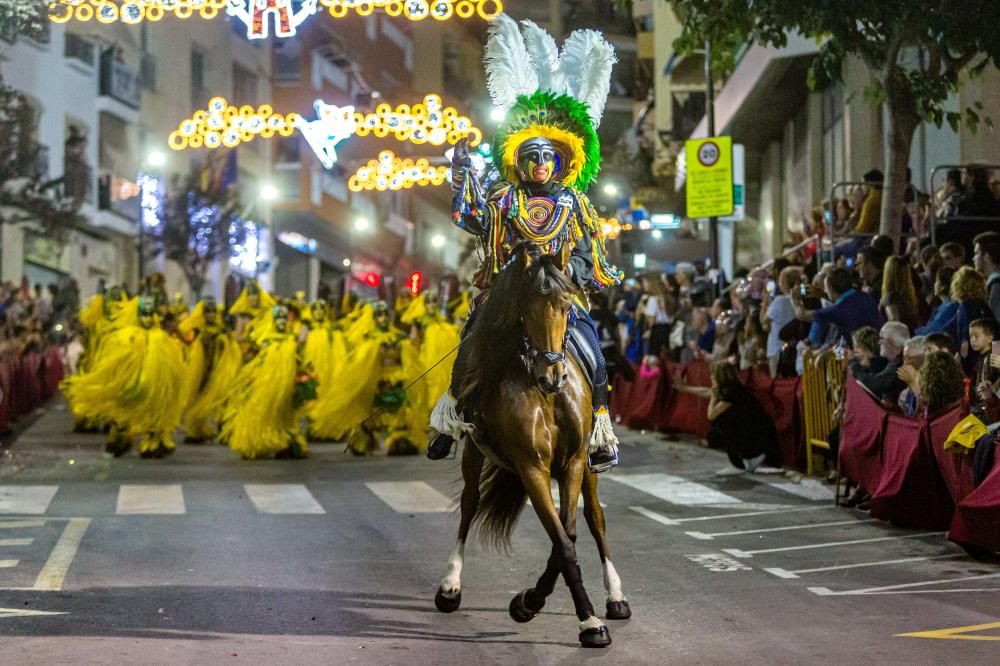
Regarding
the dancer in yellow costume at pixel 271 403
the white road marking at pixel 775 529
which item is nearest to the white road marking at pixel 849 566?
the white road marking at pixel 775 529

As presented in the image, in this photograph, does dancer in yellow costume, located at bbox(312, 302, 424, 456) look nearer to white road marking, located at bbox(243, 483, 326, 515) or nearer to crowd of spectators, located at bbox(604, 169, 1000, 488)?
crowd of spectators, located at bbox(604, 169, 1000, 488)

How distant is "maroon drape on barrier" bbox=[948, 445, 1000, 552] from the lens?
10.0 meters

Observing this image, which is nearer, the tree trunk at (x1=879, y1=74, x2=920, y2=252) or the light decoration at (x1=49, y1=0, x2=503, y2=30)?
the light decoration at (x1=49, y1=0, x2=503, y2=30)

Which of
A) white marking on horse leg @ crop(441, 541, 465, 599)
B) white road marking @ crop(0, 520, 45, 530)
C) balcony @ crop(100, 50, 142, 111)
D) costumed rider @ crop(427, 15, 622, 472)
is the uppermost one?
A: balcony @ crop(100, 50, 142, 111)

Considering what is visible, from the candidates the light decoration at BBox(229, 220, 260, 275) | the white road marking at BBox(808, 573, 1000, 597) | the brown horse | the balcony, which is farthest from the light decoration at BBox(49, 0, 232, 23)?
the light decoration at BBox(229, 220, 260, 275)

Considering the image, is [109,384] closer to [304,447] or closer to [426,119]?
[304,447]

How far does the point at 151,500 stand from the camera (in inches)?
561

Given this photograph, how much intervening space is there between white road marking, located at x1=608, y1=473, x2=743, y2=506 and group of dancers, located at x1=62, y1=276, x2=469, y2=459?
2.90m

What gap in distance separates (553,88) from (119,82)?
3809 centimetres

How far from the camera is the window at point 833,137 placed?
2738 cm

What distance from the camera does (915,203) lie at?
60.3 feet

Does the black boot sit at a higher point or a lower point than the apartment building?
lower

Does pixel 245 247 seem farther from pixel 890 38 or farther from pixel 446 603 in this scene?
pixel 446 603

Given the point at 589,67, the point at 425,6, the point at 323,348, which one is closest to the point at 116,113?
the point at 323,348
